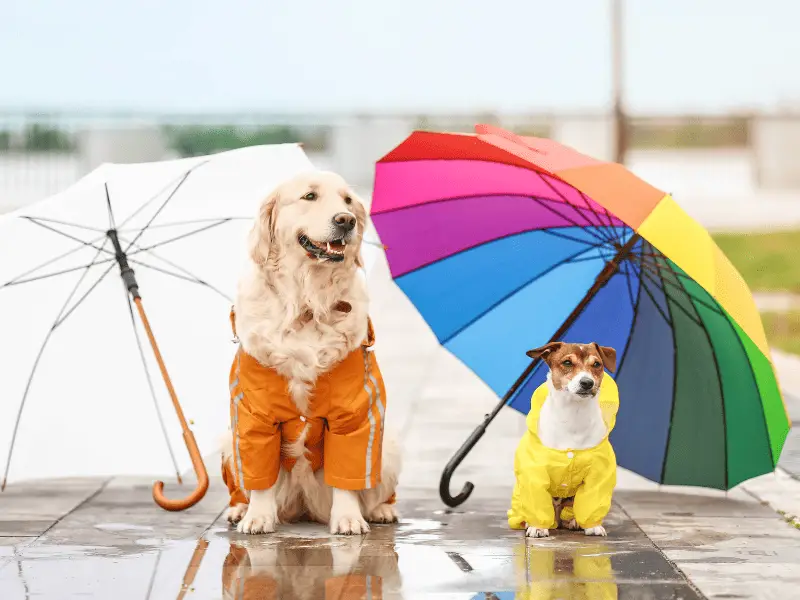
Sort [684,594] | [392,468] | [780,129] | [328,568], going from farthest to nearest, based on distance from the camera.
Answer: [780,129] < [392,468] < [328,568] < [684,594]

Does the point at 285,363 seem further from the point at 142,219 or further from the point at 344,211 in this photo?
the point at 142,219

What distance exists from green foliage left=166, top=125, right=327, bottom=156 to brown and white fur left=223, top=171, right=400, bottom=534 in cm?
2737

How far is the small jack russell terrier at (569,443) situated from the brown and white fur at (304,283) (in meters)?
0.90

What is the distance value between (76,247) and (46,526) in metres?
1.38

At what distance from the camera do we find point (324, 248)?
5.56 metres

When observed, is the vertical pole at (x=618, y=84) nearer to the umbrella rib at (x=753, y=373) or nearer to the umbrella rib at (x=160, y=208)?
the umbrella rib at (x=753, y=373)

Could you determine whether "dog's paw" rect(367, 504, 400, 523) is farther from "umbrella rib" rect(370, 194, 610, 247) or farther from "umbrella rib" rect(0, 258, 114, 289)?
"umbrella rib" rect(0, 258, 114, 289)

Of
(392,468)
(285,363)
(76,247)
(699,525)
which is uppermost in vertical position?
(76,247)

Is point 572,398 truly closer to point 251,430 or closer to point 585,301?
point 585,301

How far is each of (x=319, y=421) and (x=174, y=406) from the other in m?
0.87

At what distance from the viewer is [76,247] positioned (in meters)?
6.28

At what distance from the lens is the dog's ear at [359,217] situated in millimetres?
5691

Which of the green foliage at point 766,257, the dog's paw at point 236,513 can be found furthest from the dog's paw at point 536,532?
the green foliage at point 766,257

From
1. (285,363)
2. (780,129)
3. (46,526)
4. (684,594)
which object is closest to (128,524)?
(46,526)
